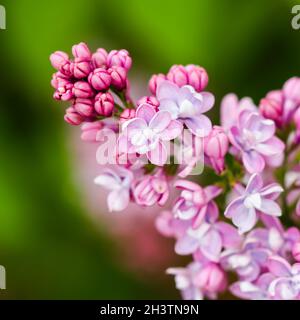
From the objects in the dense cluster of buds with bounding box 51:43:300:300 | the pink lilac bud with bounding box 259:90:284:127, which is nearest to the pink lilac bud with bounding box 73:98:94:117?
the dense cluster of buds with bounding box 51:43:300:300

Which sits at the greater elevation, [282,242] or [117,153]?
[117,153]

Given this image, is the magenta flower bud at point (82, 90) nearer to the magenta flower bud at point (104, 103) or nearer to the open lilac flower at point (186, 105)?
the magenta flower bud at point (104, 103)

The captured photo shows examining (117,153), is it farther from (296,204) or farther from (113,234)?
(113,234)

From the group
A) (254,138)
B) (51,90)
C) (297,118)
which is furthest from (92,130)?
(51,90)

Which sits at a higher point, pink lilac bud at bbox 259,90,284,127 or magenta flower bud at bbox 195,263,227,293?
pink lilac bud at bbox 259,90,284,127

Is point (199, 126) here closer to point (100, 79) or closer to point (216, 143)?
point (216, 143)

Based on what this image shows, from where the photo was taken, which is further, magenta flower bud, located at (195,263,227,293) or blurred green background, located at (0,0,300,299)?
blurred green background, located at (0,0,300,299)

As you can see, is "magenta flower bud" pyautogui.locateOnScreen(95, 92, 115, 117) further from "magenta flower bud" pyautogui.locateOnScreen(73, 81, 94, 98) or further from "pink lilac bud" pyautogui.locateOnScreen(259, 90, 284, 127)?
"pink lilac bud" pyautogui.locateOnScreen(259, 90, 284, 127)

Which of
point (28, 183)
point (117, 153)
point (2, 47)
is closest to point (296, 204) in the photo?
point (117, 153)
